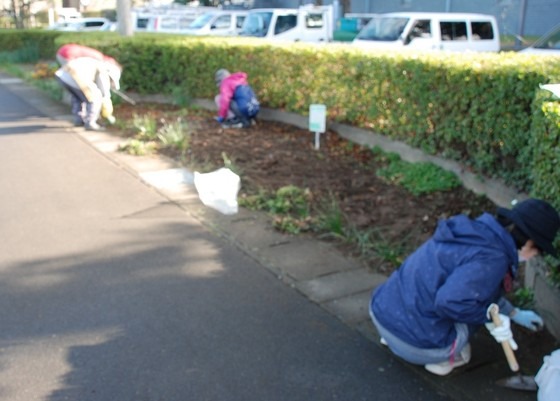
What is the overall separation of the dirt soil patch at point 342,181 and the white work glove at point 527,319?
0.11 m

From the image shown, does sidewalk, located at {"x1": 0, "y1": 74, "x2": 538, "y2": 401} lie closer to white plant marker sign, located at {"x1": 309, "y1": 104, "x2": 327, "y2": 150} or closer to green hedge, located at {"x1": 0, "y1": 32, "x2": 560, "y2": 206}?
green hedge, located at {"x1": 0, "y1": 32, "x2": 560, "y2": 206}

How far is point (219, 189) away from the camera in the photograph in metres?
6.35

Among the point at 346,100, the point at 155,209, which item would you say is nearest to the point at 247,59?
the point at 346,100

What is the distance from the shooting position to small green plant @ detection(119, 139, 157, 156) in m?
8.21

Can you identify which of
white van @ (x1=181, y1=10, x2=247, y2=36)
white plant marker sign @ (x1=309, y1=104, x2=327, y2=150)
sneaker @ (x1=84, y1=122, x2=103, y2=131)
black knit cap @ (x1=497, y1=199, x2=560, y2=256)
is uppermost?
white van @ (x1=181, y1=10, x2=247, y2=36)

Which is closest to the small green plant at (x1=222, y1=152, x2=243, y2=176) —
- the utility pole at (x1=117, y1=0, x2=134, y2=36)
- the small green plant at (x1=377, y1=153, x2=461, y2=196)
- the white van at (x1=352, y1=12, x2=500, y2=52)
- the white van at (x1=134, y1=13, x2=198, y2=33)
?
the small green plant at (x1=377, y1=153, x2=461, y2=196)

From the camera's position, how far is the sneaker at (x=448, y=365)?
329 centimetres

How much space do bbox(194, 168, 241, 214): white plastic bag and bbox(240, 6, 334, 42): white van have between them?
1134 cm

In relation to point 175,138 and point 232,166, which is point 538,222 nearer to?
point 232,166

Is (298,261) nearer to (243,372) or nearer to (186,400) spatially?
(243,372)

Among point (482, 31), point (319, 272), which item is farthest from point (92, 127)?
point (482, 31)

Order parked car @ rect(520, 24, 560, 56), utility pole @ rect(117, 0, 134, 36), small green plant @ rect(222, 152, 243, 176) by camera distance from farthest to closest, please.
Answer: utility pole @ rect(117, 0, 134, 36) < parked car @ rect(520, 24, 560, 56) < small green plant @ rect(222, 152, 243, 176)

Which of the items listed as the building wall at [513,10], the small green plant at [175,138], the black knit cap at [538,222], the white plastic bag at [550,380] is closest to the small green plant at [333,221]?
the black knit cap at [538,222]

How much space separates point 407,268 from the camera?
3273 millimetres
